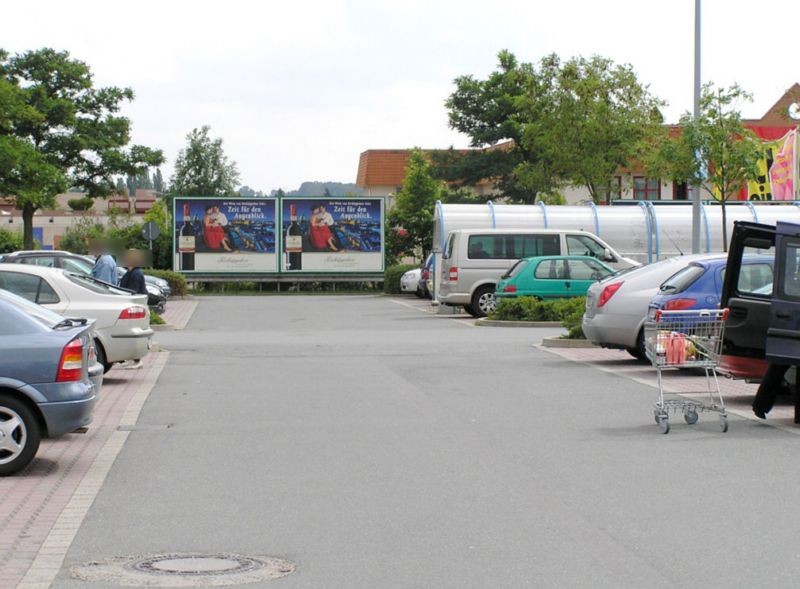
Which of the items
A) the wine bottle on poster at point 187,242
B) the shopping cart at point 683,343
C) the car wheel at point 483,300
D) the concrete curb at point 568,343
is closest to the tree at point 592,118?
the wine bottle on poster at point 187,242

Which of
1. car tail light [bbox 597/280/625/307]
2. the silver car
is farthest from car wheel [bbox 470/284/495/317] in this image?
car tail light [bbox 597/280/625/307]

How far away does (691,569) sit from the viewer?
6.56 m

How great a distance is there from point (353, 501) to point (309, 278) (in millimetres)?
46359

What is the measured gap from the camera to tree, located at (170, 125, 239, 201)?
98.3 metres

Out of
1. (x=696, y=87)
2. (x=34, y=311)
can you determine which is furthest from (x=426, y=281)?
(x=34, y=311)

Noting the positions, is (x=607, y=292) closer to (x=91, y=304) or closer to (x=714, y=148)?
(x=91, y=304)

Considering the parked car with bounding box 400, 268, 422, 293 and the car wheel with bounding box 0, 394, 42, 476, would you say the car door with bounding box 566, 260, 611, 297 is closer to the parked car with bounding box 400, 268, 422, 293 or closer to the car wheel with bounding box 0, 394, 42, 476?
the parked car with bounding box 400, 268, 422, 293

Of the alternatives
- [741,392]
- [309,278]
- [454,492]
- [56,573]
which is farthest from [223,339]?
[309,278]

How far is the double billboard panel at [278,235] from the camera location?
2101 inches

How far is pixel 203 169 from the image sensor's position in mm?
99000

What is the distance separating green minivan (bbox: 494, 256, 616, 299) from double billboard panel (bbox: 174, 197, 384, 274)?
2595cm

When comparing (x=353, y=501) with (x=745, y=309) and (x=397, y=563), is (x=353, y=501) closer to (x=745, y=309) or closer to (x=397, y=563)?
(x=397, y=563)

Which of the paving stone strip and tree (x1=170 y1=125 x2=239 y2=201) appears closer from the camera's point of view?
the paving stone strip

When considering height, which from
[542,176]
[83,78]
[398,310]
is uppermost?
[83,78]
